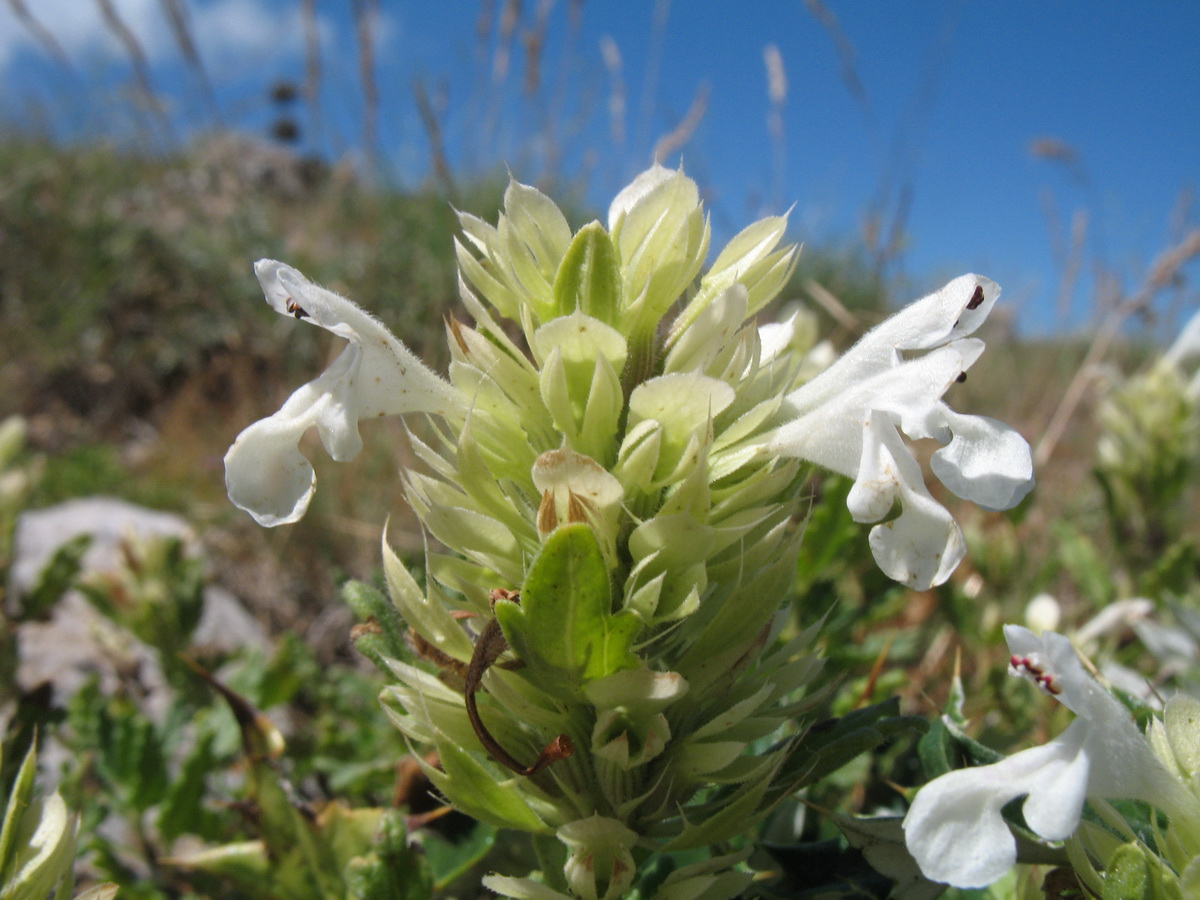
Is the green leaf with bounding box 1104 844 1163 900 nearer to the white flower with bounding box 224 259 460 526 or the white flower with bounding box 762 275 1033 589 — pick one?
the white flower with bounding box 762 275 1033 589

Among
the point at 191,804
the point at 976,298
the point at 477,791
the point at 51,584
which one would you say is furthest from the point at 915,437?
the point at 51,584

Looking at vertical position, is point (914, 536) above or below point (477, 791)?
above

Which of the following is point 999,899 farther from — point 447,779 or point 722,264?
point 722,264

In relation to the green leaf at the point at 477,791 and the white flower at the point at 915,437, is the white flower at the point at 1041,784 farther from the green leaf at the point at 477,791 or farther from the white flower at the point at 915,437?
the green leaf at the point at 477,791

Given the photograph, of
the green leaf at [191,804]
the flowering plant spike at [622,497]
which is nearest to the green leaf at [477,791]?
the flowering plant spike at [622,497]

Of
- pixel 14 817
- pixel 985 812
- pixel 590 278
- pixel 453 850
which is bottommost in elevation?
pixel 453 850

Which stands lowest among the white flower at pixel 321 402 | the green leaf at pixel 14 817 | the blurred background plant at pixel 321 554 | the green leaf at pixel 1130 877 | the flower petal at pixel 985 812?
the blurred background plant at pixel 321 554

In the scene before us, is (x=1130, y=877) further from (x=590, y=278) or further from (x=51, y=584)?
(x=51, y=584)
